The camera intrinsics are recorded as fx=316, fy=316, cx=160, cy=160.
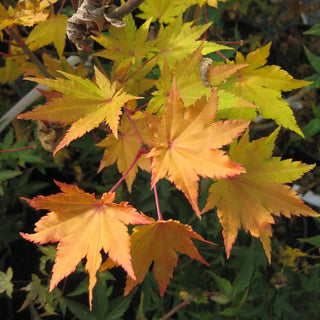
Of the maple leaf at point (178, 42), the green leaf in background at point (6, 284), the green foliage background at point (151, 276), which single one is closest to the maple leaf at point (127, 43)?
the maple leaf at point (178, 42)

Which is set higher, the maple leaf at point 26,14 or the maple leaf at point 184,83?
the maple leaf at point 26,14

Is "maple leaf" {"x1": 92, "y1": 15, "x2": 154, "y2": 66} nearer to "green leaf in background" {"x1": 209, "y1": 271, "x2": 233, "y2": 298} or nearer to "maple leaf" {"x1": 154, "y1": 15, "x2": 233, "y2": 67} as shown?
"maple leaf" {"x1": 154, "y1": 15, "x2": 233, "y2": 67}

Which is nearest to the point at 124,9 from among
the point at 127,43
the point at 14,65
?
the point at 127,43

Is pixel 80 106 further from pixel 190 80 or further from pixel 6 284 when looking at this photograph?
pixel 6 284

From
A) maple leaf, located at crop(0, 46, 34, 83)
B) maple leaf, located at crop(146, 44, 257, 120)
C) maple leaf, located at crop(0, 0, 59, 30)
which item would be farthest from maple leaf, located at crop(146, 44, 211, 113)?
maple leaf, located at crop(0, 46, 34, 83)

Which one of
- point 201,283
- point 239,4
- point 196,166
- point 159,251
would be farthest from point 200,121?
point 239,4

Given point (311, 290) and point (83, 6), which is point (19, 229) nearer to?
point (83, 6)

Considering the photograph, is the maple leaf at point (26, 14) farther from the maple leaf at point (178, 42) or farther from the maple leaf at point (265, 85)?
the maple leaf at point (265, 85)

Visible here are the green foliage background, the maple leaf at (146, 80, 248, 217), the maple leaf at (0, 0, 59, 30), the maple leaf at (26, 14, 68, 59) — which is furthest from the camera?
the green foliage background
